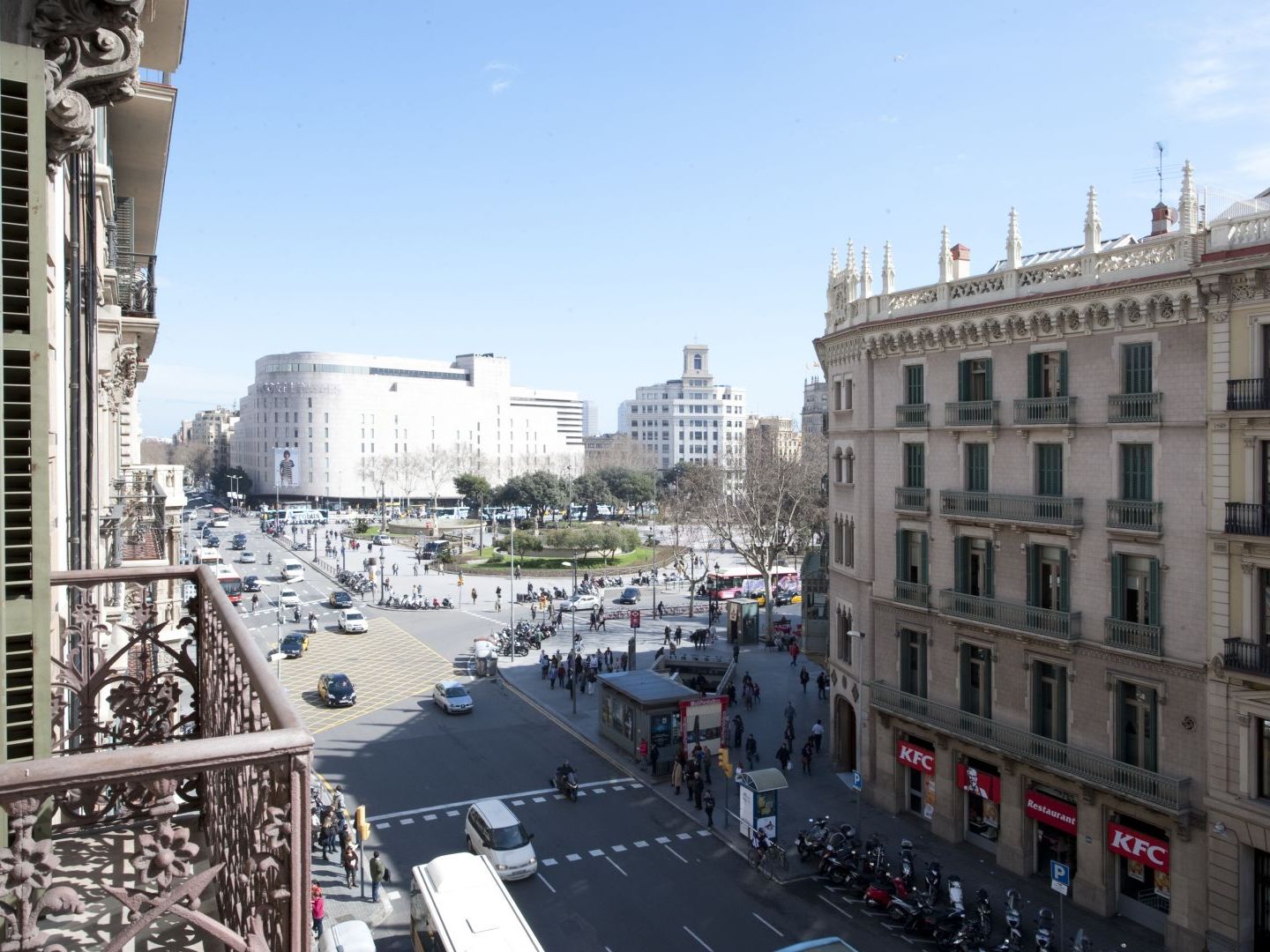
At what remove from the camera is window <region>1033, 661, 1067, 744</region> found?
75.8 feet

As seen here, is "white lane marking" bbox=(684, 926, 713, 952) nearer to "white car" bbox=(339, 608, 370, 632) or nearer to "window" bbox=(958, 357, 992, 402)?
"window" bbox=(958, 357, 992, 402)

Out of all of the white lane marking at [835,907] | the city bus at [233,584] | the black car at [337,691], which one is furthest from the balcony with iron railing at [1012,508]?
the city bus at [233,584]

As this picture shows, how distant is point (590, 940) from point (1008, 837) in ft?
36.1

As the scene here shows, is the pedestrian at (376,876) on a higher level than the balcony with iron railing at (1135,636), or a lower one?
lower

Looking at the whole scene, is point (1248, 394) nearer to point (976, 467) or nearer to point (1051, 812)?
point (976, 467)

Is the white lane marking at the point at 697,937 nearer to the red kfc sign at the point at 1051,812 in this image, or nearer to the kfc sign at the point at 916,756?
the red kfc sign at the point at 1051,812

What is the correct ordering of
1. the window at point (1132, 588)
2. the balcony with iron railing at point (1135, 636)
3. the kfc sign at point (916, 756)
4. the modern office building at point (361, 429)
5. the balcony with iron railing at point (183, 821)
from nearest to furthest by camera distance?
the balcony with iron railing at point (183, 821) < the balcony with iron railing at point (1135, 636) < the window at point (1132, 588) < the kfc sign at point (916, 756) < the modern office building at point (361, 429)

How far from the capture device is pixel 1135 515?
2162cm

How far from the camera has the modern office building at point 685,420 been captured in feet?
593

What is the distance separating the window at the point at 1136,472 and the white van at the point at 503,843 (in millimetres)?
16183

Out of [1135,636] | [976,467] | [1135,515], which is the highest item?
[976,467]

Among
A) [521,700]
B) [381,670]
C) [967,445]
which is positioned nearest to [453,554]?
[381,670]

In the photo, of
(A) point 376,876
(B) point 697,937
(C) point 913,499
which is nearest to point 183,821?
(B) point 697,937

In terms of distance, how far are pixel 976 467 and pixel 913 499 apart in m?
2.32
